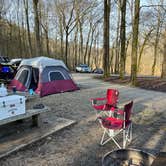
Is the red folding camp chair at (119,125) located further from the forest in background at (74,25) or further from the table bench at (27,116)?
Result: the forest in background at (74,25)

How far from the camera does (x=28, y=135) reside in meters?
4.29

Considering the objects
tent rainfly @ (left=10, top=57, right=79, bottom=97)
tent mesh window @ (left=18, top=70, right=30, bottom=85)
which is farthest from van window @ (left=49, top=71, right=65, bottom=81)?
tent mesh window @ (left=18, top=70, right=30, bottom=85)

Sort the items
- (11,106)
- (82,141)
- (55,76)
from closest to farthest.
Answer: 1. (11,106)
2. (82,141)
3. (55,76)

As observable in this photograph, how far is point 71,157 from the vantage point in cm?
360

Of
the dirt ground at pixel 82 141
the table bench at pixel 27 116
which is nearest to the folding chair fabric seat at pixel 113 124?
the dirt ground at pixel 82 141

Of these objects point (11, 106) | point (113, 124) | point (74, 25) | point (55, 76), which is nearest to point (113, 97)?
point (113, 124)

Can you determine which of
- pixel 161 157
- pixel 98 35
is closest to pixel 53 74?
pixel 161 157

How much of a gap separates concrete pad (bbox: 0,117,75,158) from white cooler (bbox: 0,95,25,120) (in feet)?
1.69

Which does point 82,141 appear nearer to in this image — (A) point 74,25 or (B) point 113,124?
(B) point 113,124

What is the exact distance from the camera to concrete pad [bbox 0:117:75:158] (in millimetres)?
3746

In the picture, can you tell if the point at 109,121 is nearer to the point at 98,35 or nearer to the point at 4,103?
the point at 4,103

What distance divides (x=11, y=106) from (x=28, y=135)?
81 centimetres

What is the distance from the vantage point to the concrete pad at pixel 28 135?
12.3 ft

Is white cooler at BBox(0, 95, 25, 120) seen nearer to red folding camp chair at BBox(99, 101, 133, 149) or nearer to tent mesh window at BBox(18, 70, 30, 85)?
red folding camp chair at BBox(99, 101, 133, 149)
